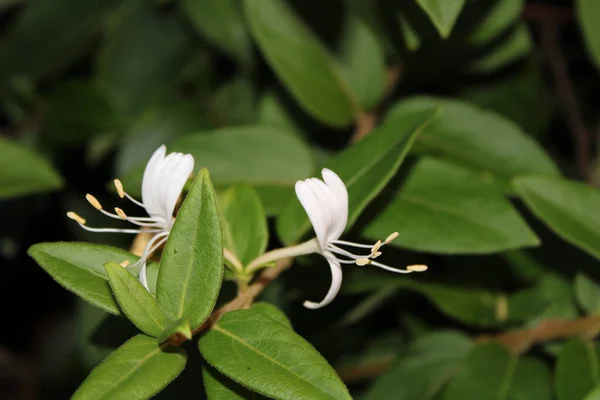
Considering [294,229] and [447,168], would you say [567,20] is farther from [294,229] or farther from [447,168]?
[294,229]

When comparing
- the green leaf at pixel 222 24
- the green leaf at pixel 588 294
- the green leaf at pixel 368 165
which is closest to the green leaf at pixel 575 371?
the green leaf at pixel 588 294

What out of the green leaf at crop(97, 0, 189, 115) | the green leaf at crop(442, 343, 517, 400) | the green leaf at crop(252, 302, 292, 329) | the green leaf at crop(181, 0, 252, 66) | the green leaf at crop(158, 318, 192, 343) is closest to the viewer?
the green leaf at crop(158, 318, 192, 343)

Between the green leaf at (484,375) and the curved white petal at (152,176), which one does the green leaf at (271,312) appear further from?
the green leaf at (484,375)

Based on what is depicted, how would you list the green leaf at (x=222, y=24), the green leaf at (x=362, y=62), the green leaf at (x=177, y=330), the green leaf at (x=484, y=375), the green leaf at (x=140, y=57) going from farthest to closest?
the green leaf at (x=140, y=57) < the green leaf at (x=222, y=24) < the green leaf at (x=362, y=62) < the green leaf at (x=484, y=375) < the green leaf at (x=177, y=330)

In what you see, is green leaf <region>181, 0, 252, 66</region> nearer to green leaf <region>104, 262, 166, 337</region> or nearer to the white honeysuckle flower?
the white honeysuckle flower

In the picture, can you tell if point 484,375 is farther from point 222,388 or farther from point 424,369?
point 222,388

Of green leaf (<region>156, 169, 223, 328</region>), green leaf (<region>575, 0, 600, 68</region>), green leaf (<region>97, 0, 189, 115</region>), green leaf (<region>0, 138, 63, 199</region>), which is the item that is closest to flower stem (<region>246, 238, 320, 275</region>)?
green leaf (<region>156, 169, 223, 328</region>)

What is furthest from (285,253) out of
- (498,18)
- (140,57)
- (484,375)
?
(140,57)

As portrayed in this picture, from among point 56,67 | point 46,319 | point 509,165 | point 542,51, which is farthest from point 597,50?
point 46,319
